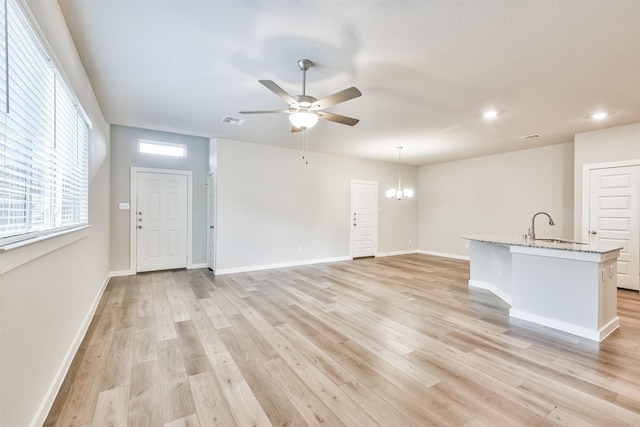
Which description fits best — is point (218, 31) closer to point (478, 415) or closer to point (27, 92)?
point (27, 92)

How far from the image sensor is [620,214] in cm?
461

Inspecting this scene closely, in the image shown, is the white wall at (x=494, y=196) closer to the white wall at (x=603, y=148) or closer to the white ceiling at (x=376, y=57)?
the white wall at (x=603, y=148)

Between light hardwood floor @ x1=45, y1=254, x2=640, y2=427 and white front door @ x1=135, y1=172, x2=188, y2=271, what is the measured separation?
4.81ft

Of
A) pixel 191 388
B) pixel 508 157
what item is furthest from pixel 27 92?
pixel 508 157

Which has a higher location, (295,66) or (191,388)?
(295,66)

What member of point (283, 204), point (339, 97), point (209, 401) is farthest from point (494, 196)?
point (209, 401)

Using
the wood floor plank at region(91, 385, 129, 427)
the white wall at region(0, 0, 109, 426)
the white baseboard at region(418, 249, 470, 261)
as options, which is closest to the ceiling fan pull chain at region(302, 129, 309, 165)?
the white wall at region(0, 0, 109, 426)

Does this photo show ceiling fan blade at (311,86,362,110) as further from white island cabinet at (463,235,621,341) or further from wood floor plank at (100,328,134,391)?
wood floor plank at (100,328,134,391)

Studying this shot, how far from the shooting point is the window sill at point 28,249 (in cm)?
123

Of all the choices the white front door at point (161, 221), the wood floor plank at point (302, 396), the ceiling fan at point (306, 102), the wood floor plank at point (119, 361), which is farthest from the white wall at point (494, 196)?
the wood floor plank at point (119, 361)

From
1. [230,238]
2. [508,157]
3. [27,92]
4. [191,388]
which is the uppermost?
[508,157]

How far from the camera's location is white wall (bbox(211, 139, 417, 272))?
18.5 feet

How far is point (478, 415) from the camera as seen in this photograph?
1.78 metres

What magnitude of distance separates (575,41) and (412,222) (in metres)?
6.58
